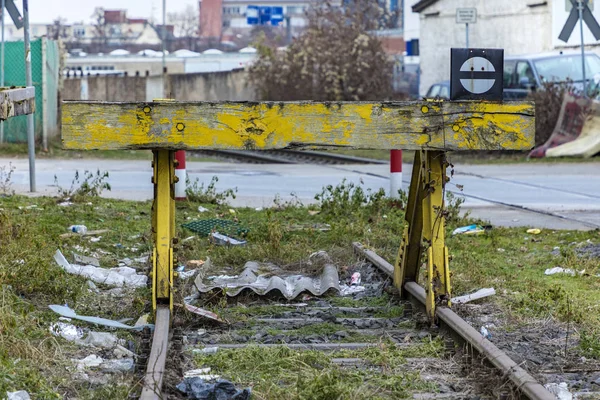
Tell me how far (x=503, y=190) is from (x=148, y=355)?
435 inches

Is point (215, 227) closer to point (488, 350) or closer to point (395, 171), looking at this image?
point (395, 171)

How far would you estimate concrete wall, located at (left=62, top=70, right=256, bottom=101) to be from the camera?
41375 millimetres

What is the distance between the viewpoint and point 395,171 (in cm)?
1270

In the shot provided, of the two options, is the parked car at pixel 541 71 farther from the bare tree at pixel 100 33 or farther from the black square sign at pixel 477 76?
the bare tree at pixel 100 33

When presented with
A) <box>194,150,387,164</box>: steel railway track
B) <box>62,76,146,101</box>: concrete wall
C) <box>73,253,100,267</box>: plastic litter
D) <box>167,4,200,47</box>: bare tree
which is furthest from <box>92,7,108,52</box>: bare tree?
<box>73,253,100,267</box>: plastic litter

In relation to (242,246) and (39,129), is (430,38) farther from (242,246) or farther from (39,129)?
(242,246)

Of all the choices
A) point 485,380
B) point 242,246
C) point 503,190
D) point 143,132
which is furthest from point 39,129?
point 485,380

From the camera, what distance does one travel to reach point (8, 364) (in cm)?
489

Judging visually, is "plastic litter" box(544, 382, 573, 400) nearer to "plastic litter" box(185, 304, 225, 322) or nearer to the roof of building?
"plastic litter" box(185, 304, 225, 322)

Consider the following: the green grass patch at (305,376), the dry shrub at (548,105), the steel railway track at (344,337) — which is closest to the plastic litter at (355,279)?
the steel railway track at (344,337)

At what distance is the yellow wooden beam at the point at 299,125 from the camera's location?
6.02 m

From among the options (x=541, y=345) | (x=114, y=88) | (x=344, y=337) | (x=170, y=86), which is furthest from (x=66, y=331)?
(x=114, y=88)

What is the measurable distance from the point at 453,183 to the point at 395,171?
3.04ft

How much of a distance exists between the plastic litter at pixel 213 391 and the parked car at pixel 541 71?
2085 centimetres
